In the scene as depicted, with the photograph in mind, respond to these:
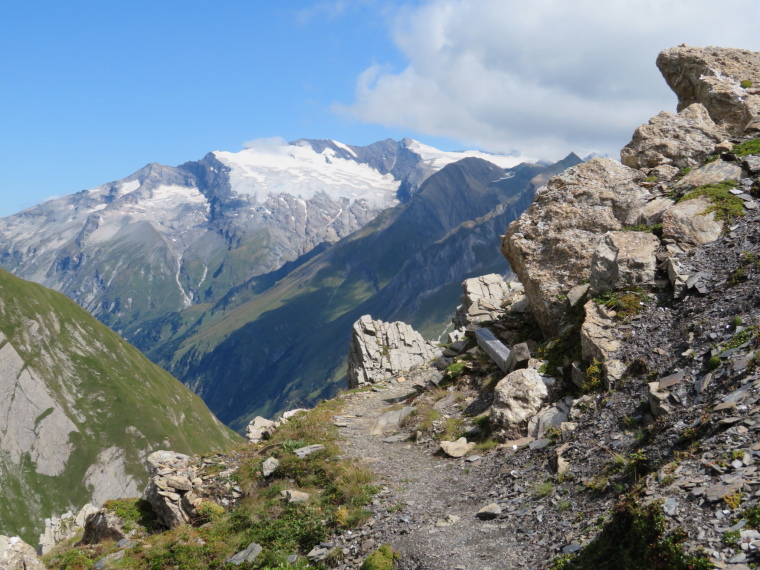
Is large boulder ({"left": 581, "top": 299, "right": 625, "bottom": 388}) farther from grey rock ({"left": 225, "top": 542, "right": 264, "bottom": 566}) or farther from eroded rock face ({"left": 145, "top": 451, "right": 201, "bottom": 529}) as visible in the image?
eroded rock face ({"left": 145, "top": 451, "right": 201, "bottom": 529})

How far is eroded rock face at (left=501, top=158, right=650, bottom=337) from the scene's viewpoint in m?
24.8

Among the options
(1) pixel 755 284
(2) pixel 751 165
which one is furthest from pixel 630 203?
(1) pixel 755 284

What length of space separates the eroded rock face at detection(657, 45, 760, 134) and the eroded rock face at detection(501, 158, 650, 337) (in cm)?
920

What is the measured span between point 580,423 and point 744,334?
507 cm

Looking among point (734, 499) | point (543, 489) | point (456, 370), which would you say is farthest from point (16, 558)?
point (734, 499)

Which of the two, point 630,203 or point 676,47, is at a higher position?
point 676,47

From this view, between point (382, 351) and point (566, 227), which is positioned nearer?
point (566, 227)

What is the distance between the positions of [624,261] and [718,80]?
21.4 m

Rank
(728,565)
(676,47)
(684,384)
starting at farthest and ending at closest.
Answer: (676,47)
(684,384)
(728,565)

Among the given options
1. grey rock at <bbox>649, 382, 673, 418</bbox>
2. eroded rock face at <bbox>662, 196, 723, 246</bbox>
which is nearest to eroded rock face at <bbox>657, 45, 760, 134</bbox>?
eroded rock face at <bbox>662, 196, 723, 246</bbox>

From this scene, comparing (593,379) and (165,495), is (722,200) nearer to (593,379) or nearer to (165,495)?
(593,379)

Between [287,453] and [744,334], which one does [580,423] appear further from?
[287,453]

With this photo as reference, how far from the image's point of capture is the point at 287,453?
850 inches

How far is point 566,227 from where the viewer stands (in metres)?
26.1
